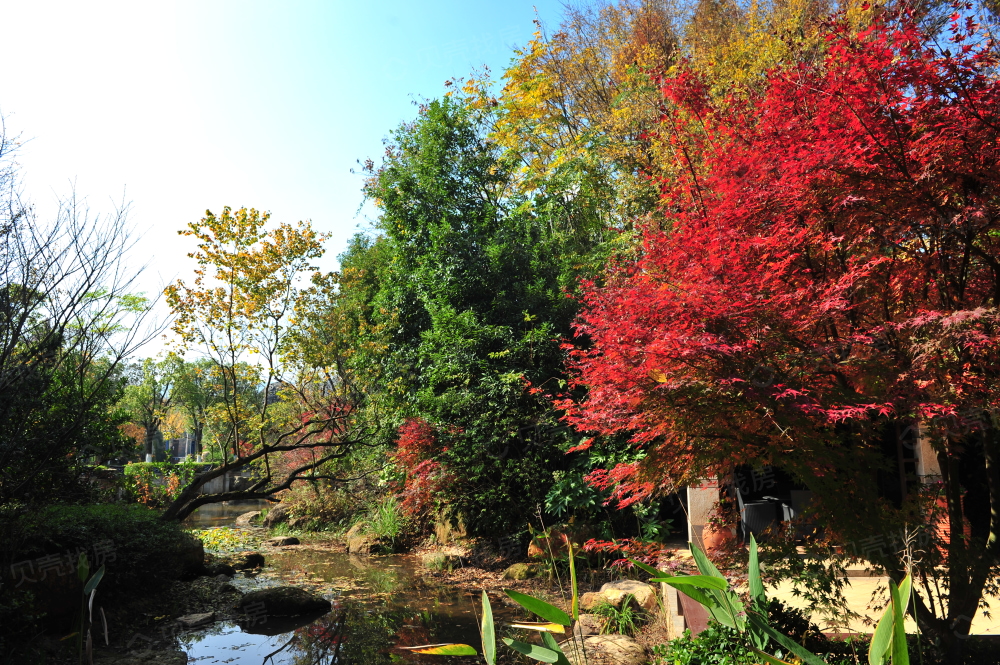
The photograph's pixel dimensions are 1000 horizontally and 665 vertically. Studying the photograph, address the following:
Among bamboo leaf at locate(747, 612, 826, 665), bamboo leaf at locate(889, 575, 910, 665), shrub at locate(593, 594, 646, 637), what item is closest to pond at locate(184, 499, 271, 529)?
shrub at locate(593, 594, 646, 637)

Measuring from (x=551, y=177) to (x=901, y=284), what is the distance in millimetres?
8490

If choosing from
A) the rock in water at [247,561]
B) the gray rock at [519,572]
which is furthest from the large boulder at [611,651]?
the rock in water at [247,561]

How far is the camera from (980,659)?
3.55m

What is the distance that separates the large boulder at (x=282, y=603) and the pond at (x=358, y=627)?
216 mm

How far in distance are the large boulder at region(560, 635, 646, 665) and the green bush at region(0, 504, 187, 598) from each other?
4847 mm

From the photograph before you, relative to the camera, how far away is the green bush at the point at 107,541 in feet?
18.3

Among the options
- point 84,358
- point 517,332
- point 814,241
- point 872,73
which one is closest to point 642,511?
point 517,332

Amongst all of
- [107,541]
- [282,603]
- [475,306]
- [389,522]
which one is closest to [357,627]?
[282,603]

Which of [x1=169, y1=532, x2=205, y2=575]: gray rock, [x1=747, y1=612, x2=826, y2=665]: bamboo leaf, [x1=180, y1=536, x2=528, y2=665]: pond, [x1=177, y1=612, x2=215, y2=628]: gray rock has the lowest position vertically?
[x1=180, y1=536, x2=528, y2=665]: pond

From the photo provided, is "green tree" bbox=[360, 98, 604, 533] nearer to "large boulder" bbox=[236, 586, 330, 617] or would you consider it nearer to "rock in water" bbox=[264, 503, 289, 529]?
"large boulder" bbox=[236, 586, 330, 617]

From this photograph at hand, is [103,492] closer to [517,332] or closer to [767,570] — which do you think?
[517,332]

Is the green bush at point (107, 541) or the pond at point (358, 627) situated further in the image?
the pond at point (358, 627)

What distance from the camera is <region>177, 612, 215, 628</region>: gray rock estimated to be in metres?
6.71

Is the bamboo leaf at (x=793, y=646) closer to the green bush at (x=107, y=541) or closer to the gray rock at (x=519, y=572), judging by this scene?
the green bush at (x=107, y=541)
